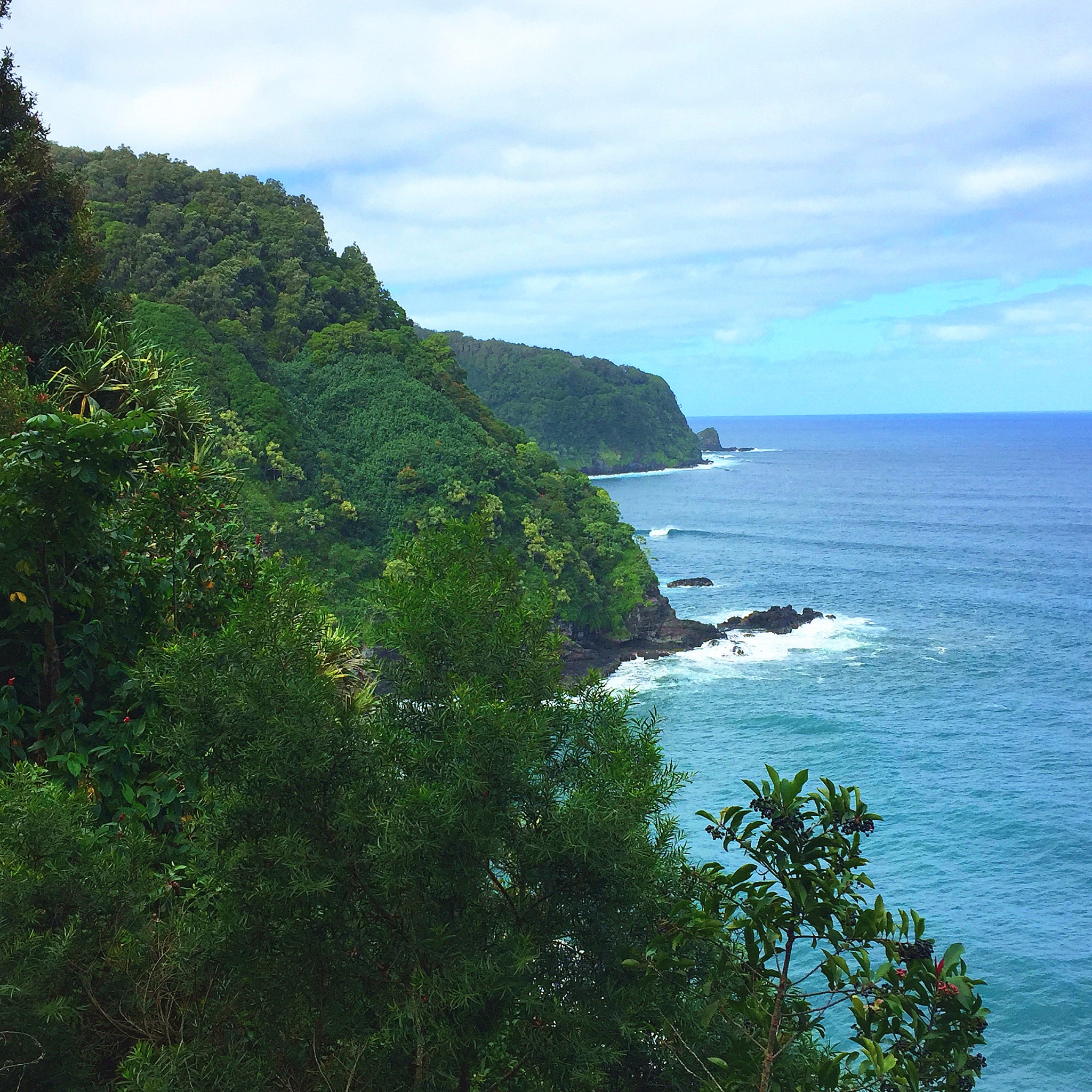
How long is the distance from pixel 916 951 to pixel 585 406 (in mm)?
137749

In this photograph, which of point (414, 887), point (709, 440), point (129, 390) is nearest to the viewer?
point (414, 887)

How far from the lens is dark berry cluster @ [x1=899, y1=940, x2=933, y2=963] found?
4008mm

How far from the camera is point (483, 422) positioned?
192ft

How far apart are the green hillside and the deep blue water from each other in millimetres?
8942

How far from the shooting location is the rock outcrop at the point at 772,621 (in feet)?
172

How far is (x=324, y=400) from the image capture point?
2099 inches

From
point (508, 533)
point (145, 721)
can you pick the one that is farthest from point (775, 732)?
point (145, 721)

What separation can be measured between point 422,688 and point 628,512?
9384 cm

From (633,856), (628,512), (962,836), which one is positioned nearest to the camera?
(633,856)

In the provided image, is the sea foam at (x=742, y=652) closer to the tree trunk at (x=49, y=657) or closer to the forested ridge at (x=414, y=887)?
the tree trunk at (x=49, y=657)

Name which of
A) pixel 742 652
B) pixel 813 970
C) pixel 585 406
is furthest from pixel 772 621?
pixel 585 406

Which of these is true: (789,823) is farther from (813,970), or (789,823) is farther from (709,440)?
(709,440)

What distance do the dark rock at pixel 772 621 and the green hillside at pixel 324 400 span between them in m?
5.65

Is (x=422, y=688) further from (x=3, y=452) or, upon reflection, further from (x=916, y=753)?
(x=916, y=753)
